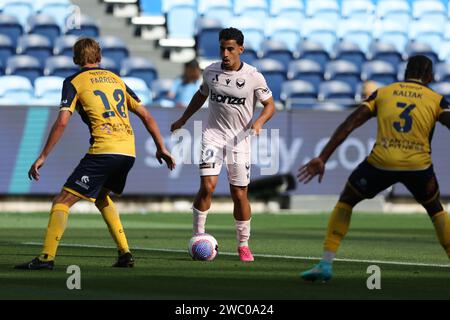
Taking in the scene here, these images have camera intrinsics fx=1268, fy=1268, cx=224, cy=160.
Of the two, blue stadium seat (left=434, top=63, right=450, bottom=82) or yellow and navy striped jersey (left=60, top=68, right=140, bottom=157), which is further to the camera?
blue stadium seat (left=434, top=63, right=450, bottom=82)

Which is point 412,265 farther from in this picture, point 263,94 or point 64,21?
point 64,21

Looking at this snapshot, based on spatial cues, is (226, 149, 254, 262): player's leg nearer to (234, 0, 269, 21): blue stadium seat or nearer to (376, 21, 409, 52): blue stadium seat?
(234, 0, 269, 21): blue stadium seat

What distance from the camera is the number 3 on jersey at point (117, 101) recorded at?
1142cm

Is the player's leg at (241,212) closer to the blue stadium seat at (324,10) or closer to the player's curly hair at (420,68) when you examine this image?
the player's curly hair at (420,68)

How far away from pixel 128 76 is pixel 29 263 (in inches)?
623

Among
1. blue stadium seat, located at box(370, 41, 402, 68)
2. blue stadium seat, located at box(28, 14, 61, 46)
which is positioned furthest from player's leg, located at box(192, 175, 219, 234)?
blue stadium seat, located at box(370, 41, 402, 68)

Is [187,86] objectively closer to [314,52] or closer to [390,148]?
[314,52]

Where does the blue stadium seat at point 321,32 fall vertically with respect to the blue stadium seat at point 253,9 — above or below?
below

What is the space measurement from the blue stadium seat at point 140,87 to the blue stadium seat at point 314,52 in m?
5.00

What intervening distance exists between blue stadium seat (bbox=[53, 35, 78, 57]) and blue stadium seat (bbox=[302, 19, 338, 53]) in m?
6.03

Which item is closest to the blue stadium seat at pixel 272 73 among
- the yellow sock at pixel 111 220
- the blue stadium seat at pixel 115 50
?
the blue stadium seat at pixel 115 50

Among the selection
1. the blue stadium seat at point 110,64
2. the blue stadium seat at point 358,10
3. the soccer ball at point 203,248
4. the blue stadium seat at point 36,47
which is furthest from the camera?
the blue stadium seat at point 358,10

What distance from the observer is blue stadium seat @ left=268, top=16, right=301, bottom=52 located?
29.8 m
